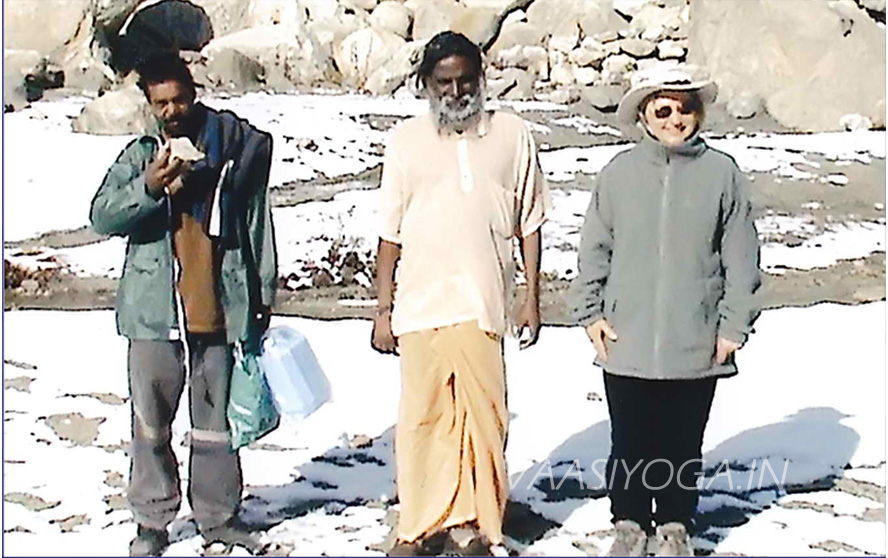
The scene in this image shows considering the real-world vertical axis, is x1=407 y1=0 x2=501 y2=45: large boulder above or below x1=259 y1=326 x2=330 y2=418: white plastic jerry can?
above

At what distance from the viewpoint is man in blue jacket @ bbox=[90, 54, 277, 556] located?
408 cm

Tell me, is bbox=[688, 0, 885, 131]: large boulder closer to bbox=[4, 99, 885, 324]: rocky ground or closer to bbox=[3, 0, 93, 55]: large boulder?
bbox=[4, 99, 885, 324]: rocky ground

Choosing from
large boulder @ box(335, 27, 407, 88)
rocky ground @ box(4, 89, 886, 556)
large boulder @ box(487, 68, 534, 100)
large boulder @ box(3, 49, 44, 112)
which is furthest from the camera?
large boulder @ box(335, 27, 407, 88)

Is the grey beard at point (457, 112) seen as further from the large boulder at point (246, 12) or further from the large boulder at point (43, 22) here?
the large boulder at point (43, 22)

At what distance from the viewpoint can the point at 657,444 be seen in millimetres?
4234

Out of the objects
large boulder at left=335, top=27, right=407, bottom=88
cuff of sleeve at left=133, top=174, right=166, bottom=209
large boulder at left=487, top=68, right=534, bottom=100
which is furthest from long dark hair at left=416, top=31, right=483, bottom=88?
large boulder at left=335, top=27, right=407, bottom=88

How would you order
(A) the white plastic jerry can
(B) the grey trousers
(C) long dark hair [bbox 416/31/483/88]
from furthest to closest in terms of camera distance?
(A) the white plastic jerry can
(B) the grey trousers
(C) long dark hair [bbox 416/31/483/88]

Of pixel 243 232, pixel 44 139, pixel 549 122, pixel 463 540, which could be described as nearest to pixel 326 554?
pixel 463 540

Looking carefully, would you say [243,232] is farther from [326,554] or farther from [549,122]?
[549,122]

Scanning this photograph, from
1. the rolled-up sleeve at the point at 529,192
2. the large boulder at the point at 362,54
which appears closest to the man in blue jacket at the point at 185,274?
the rolled-up sleeve at the point at 529,192

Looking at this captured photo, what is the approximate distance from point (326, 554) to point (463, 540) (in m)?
0.47

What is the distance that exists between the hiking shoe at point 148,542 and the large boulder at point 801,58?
521 inches

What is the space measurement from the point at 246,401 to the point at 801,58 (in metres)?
14.0

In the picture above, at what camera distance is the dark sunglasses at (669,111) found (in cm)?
408
